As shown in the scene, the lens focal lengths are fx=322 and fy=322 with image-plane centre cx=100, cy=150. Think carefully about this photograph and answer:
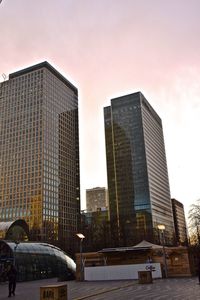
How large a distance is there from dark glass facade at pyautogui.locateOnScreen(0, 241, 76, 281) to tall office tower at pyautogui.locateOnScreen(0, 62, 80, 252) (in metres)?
111

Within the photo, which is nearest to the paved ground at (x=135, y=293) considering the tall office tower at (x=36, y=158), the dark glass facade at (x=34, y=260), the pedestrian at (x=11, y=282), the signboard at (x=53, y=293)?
the pedestrian at (x=11, y=282)

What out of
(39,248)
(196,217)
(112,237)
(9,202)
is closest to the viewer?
(39,248)

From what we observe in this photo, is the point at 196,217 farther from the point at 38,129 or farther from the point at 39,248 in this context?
the point at 38,129

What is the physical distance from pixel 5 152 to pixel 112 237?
11449 cm

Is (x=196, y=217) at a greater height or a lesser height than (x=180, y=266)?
greater

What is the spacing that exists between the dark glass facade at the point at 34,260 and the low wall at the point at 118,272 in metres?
7.10

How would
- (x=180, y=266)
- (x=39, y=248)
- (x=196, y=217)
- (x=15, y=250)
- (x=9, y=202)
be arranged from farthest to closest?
(x=9, y=202)
(x=196, y=217)
(x=39, y=248)
(x=15, y=250)
(x=180, y=266)

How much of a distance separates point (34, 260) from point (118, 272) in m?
18.3

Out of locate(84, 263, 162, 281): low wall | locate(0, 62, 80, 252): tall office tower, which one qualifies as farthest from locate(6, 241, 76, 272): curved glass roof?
locate(0, 62, 80, 252): tall office tower

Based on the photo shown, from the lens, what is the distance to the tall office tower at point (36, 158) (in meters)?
170

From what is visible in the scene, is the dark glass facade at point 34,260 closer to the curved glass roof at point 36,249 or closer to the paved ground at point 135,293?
the curved glass roof at point 36,249

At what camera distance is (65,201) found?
190 metres

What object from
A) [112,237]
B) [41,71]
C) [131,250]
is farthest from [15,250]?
[41,71]

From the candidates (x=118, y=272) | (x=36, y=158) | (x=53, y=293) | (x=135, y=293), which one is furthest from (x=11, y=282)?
(x=36, y=158)
